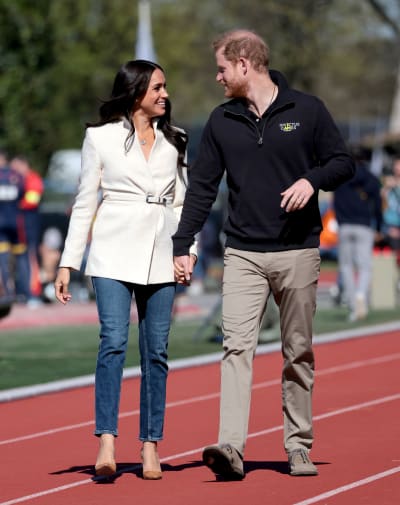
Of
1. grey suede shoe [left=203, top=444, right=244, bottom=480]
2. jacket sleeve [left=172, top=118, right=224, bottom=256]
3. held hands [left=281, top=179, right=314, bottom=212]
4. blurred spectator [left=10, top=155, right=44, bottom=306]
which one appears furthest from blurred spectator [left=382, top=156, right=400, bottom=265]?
held hands [left=281, top=179, right=314, bottom=212]

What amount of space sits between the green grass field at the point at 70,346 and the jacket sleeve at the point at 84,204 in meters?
4.53

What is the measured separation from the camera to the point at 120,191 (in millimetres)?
7547

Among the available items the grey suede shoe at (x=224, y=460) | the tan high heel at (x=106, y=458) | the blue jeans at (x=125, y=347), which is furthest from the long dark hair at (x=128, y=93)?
A: the grey suede shoe at (x=224, y=460)

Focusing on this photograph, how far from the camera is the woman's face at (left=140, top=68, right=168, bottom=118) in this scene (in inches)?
298

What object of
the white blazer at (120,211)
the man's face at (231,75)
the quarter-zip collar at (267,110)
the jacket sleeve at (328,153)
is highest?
the man's face at (231,75)

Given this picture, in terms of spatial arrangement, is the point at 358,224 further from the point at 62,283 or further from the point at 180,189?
the point at 62,283

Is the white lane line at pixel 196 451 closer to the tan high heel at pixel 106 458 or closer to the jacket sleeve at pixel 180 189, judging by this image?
the tan high heel at pixel 106 458

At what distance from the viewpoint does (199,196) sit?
7.43 m

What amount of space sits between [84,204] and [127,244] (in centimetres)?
29

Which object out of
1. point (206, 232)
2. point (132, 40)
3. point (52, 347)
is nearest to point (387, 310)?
point (52, 347)

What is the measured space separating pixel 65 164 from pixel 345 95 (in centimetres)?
4143

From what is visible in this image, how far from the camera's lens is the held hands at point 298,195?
7.09 m

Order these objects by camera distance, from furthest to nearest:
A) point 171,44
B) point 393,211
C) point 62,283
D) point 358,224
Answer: point 171,44
point 393,211
point 358,224
point 62,283

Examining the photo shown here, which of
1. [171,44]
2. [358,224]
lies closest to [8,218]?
[358,224]
